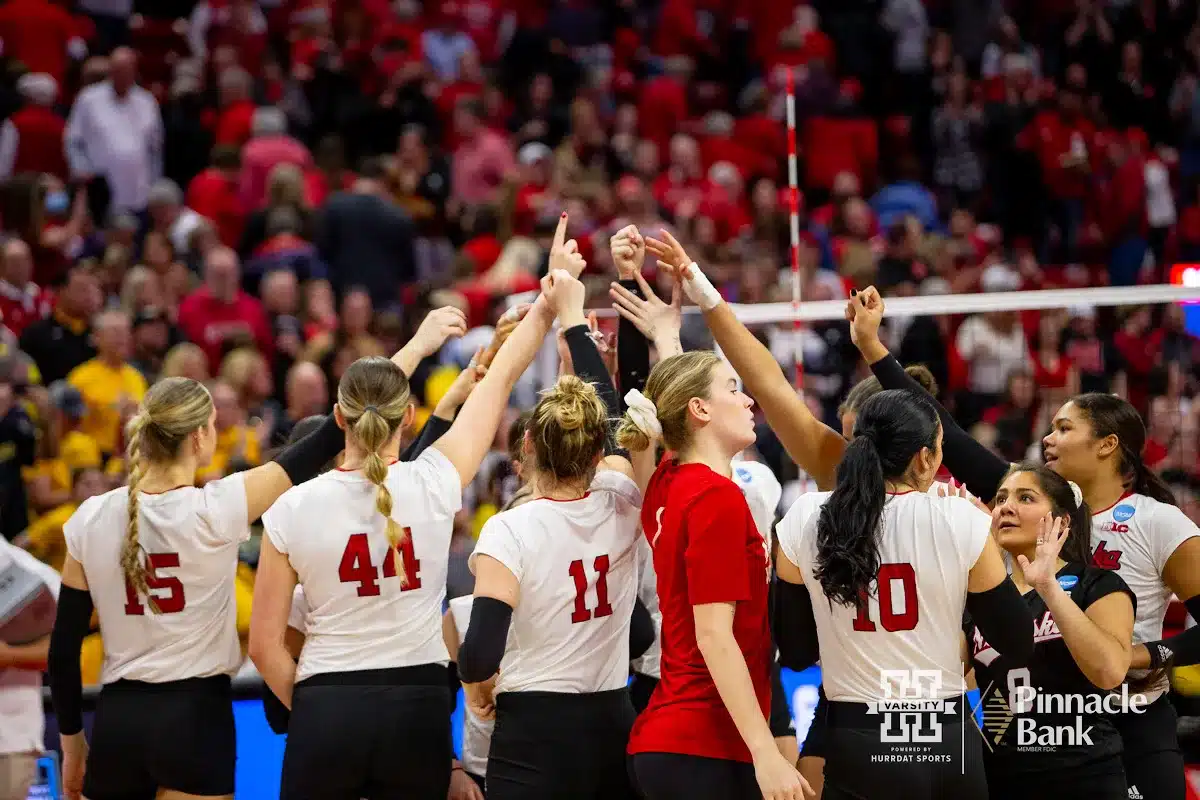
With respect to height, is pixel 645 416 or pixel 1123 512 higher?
pixel 645 416

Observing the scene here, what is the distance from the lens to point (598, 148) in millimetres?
12633

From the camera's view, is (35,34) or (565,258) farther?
(35,34)

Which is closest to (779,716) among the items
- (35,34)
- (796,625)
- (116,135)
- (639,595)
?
(639,595)

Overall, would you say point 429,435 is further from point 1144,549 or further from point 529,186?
point 529,186

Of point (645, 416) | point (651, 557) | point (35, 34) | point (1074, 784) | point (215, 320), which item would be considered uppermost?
point (35, 34)

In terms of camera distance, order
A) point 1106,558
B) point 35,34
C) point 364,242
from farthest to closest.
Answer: point 35,34
point 364,242
point 1106,558

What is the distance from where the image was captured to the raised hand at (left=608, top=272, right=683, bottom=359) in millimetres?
4453

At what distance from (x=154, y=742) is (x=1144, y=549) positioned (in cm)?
299

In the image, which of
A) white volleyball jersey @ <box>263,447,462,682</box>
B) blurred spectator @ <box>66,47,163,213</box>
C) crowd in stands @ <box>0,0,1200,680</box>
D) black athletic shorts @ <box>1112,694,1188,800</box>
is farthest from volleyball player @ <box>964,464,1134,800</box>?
blurred spectator @ <box>66,47,163,213</box>

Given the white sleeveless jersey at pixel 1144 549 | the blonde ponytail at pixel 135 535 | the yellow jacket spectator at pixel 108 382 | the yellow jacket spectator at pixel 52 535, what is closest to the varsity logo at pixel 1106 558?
the white sleeveless jersey at pixel 1144 549

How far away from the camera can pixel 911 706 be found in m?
3.68

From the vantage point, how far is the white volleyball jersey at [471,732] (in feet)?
14.4

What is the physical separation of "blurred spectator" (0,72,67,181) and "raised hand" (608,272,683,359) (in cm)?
835

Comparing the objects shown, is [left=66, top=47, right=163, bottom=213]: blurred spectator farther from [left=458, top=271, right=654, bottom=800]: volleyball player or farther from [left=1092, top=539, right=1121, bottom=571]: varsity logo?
[left=1092, top=539, right=1121, bottom=571]: varsity logo
